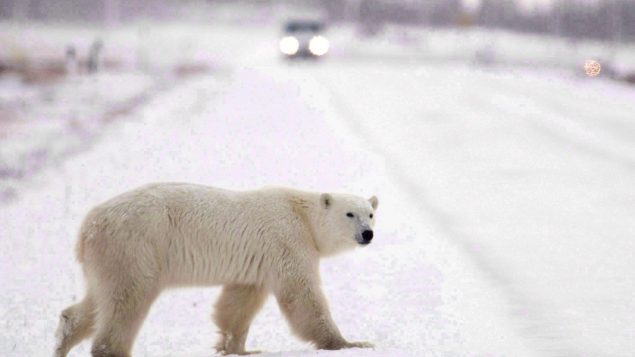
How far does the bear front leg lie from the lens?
17.7 ft

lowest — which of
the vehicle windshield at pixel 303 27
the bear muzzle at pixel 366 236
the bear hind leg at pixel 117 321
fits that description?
the vehicle windshield at pixel 303 27

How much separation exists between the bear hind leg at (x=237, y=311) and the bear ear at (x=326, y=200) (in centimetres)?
72

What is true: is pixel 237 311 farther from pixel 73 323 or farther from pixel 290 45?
pixel 290 45

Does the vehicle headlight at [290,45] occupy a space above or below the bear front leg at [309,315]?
below

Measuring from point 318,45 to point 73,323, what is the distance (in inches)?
1257

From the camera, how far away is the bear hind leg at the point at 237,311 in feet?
18.9

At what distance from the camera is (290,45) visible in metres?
36.0

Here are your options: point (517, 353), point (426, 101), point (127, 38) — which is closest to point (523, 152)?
point (426, 101)

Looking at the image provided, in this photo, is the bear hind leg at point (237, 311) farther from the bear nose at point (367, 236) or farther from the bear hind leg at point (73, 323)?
the bear hind leg at point (73, 323)

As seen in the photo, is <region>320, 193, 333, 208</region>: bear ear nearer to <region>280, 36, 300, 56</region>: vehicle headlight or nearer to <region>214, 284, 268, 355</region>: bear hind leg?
<region>214, 284, 268, 355</region>: bear hind leg

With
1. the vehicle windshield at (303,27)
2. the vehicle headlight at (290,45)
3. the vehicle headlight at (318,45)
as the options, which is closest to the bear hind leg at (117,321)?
the vehicle headlight at (290,45)

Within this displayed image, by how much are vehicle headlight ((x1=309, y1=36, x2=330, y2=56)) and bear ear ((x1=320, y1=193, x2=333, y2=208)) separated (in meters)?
30.8

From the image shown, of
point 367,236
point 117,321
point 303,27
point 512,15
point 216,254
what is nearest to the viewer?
point 117,321

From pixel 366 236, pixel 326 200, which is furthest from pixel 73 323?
pixel 366 236
